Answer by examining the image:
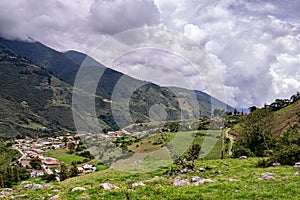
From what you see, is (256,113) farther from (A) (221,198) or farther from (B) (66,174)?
(A) (221,198)

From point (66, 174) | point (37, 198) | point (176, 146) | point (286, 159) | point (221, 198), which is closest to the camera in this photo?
point (221, 198)

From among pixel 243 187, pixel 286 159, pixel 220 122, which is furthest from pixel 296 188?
pixel 220 122

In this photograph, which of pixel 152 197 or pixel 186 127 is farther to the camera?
pixel 186 127

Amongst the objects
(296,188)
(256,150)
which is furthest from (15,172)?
(296,188)

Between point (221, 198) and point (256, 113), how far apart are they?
50951 mm

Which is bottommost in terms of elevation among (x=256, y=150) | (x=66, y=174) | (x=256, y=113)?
(x=66, y=174)

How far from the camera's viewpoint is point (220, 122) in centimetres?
11375

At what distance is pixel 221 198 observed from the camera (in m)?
14.6

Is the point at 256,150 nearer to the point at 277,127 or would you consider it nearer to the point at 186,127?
the point at 277,127

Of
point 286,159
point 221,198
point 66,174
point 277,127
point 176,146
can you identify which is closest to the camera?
point 221,198

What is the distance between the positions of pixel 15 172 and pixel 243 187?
52464 millimetres

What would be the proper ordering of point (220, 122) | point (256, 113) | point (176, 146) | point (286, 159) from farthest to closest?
point (220, 122), point (176, 146), point (256, 113), point (286, 159)

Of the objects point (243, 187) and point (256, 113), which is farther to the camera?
point (256, 113)

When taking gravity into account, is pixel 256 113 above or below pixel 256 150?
above
